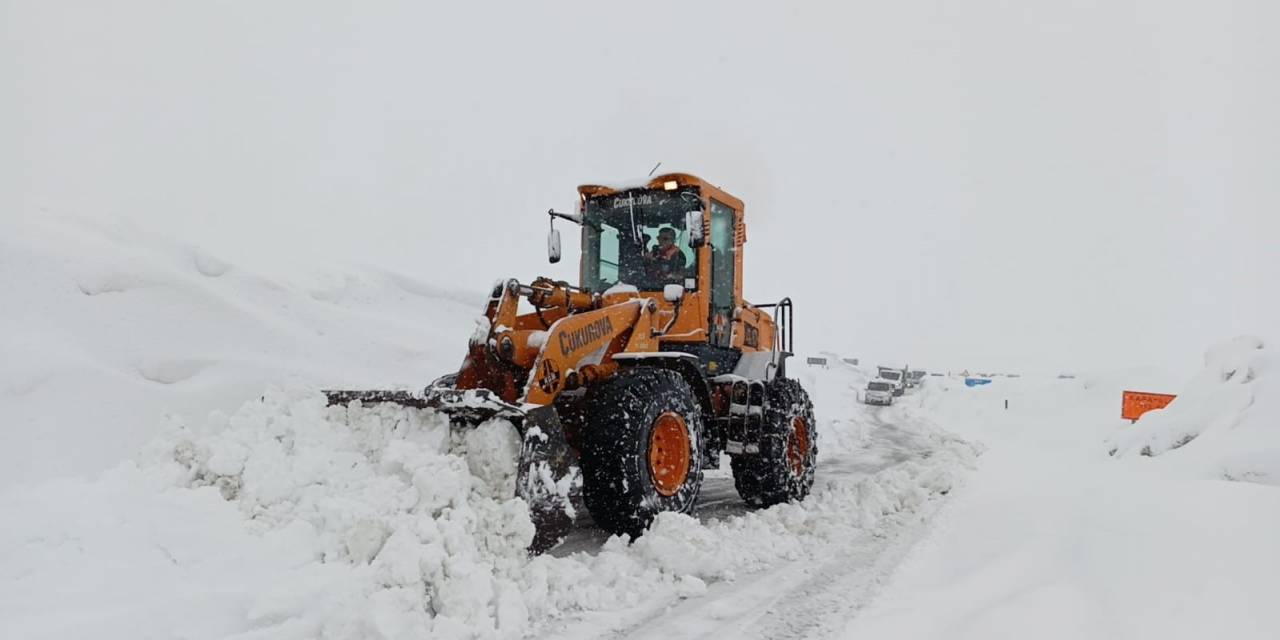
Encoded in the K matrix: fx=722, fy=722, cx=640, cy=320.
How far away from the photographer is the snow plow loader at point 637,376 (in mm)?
4328

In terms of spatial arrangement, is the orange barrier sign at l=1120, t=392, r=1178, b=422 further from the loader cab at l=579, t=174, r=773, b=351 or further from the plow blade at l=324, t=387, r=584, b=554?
the plow blade at l=324, t=387, r=584, b=554

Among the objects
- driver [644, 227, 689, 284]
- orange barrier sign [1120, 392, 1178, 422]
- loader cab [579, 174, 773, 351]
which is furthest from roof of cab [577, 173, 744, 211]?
orange barrier sign [1120, 392, 1178, 422]

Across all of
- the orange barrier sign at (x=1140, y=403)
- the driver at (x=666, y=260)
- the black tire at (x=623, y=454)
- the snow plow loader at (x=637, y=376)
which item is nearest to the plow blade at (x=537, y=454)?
the snow plow loader at (x=637, y=376)

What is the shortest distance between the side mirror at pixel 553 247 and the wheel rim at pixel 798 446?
2.69m

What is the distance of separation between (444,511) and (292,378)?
543cm

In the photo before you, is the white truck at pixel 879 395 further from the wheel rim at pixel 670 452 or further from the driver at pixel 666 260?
the wheel rim at pixel 670 452

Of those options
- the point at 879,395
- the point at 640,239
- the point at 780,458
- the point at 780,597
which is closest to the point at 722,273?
the point at 640,239

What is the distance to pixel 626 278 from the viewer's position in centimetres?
654

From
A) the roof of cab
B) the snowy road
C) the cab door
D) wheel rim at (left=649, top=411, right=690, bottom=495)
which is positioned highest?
the roof of cab

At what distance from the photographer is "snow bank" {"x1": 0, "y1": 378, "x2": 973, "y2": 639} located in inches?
114

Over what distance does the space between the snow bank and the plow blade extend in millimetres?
102

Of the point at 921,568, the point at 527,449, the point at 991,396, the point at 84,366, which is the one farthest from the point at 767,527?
the point at 991,396

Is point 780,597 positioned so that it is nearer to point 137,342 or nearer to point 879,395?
point 137,342

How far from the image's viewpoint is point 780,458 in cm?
638
